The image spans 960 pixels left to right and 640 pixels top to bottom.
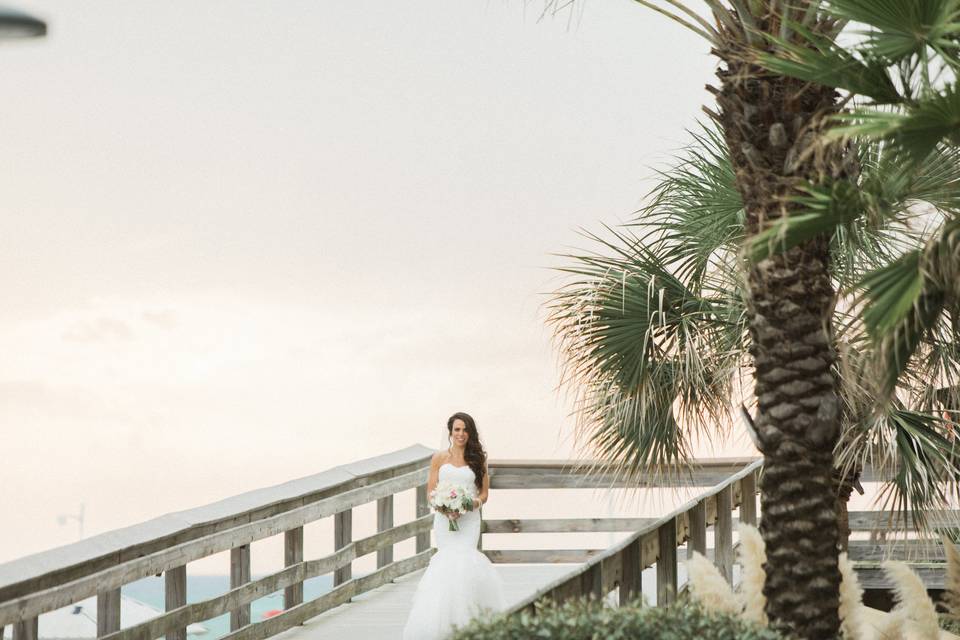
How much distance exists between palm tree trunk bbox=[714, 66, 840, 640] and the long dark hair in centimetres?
377

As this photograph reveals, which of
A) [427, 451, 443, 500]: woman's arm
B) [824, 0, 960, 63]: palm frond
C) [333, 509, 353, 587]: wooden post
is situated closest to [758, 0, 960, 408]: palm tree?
[824, 0, 960, 63]: palm frond

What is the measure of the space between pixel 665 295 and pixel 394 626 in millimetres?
3631

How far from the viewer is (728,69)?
8203 millimetres

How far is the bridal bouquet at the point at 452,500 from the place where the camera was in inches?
424

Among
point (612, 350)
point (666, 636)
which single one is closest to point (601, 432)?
point (612, 350)

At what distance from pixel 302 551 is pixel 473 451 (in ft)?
5.68

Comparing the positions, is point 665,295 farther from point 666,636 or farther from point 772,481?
point 666,636

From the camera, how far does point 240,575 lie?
9.93 m

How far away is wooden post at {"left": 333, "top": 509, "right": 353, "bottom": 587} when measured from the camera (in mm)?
11875

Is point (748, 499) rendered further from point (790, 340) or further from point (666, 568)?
point (790, 340)

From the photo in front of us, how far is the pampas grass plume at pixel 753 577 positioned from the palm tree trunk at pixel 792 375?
37 centimetres

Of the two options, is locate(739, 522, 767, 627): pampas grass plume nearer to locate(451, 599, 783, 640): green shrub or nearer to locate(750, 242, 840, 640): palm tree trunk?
locate(750, 242, 840, 640): palm tree trunk

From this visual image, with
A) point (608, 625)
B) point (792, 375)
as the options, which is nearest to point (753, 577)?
point (792, 375)

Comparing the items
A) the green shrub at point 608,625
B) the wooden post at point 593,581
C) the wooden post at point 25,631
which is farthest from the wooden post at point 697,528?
the wooden post at point 25,631
